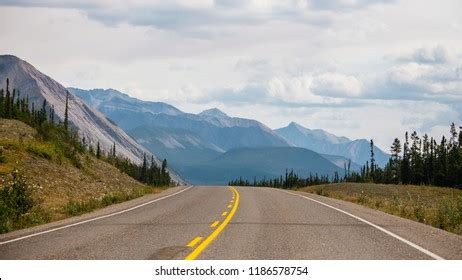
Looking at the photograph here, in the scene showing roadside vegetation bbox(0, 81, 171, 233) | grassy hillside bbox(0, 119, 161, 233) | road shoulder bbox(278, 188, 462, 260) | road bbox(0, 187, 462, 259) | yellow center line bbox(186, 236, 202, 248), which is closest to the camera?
road bbox(0, 187, 462, 259)

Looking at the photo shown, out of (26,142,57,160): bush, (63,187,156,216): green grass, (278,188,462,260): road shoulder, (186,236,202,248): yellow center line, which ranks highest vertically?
(26,142,57,160): bush

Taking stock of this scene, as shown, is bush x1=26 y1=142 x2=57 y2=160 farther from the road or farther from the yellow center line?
the yellow center line

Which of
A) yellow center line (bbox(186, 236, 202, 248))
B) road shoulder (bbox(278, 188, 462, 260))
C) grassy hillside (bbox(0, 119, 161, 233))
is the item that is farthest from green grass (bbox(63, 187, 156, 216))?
road shoulder (bbox(278, 188, 462, 260))

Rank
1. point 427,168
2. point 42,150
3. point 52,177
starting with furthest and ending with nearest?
point 427,168 → point 42,150 → point 52,177

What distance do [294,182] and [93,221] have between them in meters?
112

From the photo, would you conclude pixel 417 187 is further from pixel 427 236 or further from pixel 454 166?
pixel 427 236

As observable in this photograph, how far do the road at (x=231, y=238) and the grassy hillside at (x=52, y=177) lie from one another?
385 centimetres

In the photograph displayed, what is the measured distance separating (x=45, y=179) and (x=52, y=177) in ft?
4.51

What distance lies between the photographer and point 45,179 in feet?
103

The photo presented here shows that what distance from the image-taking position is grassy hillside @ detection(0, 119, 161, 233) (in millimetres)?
22656

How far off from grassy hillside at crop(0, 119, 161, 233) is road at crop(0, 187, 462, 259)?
152 inches

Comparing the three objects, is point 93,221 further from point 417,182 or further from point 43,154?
point 417,182

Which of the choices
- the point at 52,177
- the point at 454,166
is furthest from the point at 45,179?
the point at 454,166
